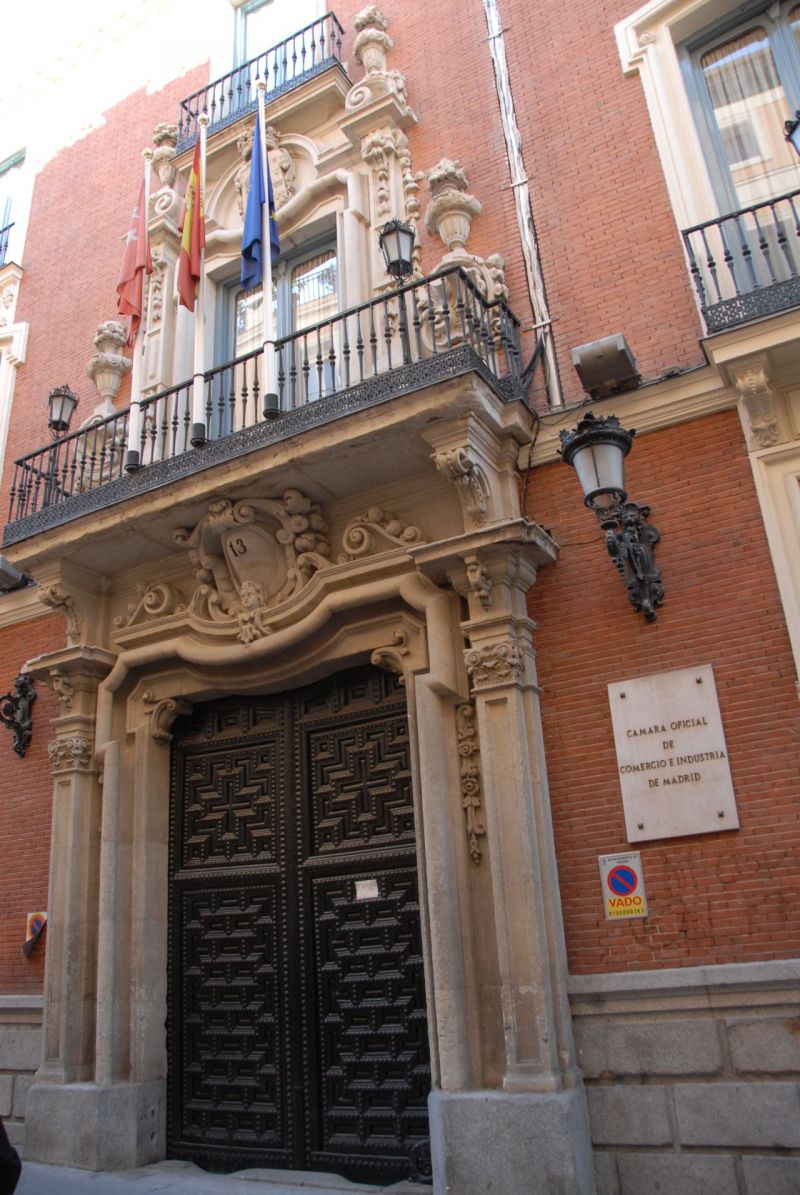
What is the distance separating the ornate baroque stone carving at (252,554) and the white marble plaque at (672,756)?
9.02ft

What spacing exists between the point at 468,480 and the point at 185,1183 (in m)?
5.34

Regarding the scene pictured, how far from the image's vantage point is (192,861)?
7895mm

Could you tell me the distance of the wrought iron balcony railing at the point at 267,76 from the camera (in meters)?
10.1

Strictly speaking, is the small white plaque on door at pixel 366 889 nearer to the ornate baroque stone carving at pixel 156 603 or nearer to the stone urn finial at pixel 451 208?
the ornate baroque stone carving at pixel 156 603

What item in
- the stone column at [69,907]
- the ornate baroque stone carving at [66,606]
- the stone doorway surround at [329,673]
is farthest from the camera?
the ornate baroque stone carving at [66,606]

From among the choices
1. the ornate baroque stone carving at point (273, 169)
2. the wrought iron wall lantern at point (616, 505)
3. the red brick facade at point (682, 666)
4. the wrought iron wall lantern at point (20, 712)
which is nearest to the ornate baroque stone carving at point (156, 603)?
the wrought iron wall lantern at point (20, 712)

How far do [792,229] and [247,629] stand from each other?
16.8 feet

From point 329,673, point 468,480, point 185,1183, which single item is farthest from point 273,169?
point 185,1183

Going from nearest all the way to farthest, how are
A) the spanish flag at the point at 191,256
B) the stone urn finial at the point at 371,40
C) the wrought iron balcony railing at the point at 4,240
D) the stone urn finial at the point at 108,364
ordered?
1. the spanish flag at the point at 191,256
2. the stone urn finial at the point at 371,40
3. the stone urn finial at the point at 108,364
4. the wrought iron balcony railing at the point at 4,240

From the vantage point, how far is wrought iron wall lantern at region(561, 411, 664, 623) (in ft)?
19.4

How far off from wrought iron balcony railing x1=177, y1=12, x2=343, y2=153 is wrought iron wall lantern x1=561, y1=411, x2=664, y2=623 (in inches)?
240

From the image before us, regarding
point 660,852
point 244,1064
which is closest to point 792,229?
point 660,852

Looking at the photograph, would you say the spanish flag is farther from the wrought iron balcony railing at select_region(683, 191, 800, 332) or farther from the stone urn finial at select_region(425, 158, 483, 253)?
the wrought iron balcony railing at select_region(683, 191, 800, 332)

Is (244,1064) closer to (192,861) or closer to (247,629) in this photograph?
(192,861)
